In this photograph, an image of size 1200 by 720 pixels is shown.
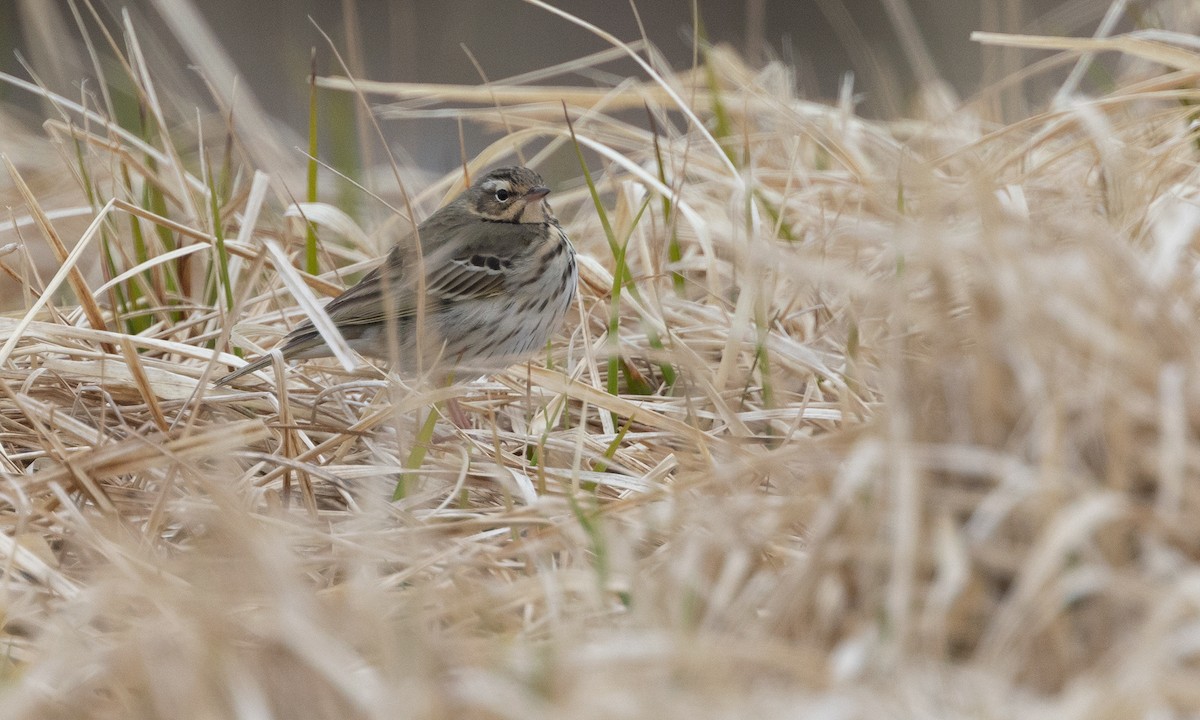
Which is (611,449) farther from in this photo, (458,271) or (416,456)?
(458,271)

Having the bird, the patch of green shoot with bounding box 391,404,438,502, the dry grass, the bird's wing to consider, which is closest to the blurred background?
the bird

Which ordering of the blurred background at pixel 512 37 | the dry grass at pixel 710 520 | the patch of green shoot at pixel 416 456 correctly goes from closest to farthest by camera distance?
the dry grass at pixel 710 520 < the patch of green shoot at pixel 416 456 < the blurred background at pixel 512 37

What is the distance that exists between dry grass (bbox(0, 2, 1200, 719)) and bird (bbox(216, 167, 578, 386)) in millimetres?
466

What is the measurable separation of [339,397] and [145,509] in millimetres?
841

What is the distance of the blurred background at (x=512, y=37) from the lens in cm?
788

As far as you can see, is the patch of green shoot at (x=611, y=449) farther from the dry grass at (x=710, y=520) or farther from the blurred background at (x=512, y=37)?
the blurred background at (x=512, y=37)

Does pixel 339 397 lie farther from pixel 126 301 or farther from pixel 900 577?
pixel 900 577

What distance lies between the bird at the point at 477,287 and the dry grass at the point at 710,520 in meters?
0.47

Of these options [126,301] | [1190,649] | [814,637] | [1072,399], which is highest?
[1072,399]

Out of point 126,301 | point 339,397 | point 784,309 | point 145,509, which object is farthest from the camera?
point 126,301

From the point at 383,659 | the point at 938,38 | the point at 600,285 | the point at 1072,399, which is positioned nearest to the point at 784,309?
the point at 600,285

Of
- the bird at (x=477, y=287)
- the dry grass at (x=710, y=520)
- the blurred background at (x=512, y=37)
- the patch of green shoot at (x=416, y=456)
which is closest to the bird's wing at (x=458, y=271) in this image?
the bird at (x=477, y=287)

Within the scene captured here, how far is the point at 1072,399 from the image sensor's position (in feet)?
7.14

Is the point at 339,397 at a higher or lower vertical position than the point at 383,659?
lower
